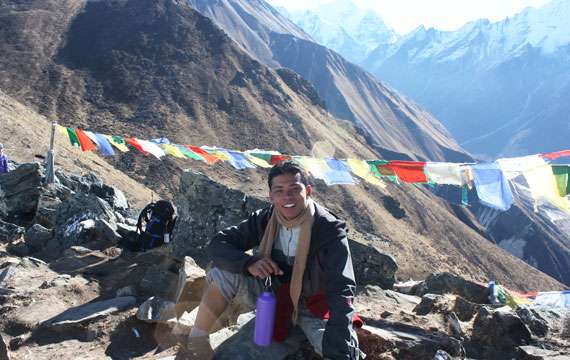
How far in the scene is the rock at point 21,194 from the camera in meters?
8.28

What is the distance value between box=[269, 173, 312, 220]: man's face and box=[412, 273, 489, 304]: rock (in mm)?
4860

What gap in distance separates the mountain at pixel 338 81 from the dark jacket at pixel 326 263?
103m

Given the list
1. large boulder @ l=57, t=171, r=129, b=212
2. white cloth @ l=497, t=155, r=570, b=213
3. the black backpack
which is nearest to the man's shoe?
the black backpack

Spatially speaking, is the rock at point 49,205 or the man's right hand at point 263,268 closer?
the man's right hand at point 263,268

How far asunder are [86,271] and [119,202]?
476cm

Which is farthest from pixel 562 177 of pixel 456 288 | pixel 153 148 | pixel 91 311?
pixel 153 148

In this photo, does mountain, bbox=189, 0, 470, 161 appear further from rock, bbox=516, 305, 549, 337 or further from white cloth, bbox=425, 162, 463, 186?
rock, bbox=516, 305, 549, 337

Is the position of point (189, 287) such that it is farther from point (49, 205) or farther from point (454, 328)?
point (49, 205)

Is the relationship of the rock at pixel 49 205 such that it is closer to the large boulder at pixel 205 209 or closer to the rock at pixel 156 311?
the large boulder at pixel 205 209

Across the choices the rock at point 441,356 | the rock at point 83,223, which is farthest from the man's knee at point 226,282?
the rock at point 83,223

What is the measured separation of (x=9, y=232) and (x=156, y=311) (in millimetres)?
4149

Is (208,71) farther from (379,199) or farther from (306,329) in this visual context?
(306,329)

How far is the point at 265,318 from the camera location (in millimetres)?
3289

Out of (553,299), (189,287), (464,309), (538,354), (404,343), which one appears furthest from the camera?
(553,299)
